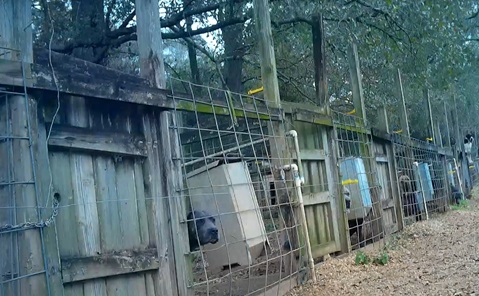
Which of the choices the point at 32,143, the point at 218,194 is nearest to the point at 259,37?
the point at 218,194

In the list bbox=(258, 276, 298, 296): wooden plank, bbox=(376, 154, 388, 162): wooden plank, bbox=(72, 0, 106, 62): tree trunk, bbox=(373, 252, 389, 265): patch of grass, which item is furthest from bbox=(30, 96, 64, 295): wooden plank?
bbox=(376, 154, 388, 162): wooden plank

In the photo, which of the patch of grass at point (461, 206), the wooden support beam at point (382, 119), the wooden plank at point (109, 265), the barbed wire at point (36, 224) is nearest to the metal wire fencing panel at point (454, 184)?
the patch of grass at point (461, 206)

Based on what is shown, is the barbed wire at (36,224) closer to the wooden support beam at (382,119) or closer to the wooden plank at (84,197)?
the wooden plank at (84,197)

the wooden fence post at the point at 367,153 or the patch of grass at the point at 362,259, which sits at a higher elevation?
the wooden fence post at the point at 367,153

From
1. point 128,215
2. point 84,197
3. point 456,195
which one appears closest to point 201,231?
point 128,215

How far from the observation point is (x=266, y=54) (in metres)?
6.54

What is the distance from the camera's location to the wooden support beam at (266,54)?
21.2 ft

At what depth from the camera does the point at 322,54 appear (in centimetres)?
812

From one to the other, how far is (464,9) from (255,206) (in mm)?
7514

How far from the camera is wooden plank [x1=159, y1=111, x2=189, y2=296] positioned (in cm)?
422

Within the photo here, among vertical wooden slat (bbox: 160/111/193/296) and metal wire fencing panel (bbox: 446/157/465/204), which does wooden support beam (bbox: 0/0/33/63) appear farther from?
metal wire fencing panel (bbox: 446/157/465/204)

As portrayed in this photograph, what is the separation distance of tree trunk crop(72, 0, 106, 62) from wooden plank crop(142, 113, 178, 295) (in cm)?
564

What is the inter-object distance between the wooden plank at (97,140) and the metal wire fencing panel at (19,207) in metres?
0.27

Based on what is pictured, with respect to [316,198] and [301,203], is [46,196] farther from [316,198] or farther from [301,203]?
[316,198]
